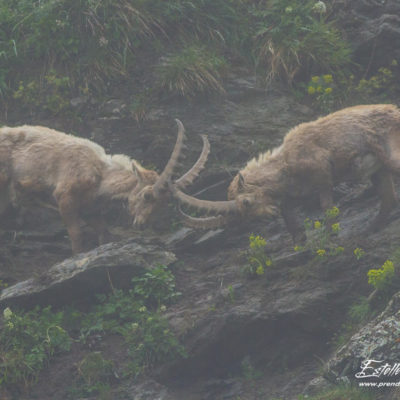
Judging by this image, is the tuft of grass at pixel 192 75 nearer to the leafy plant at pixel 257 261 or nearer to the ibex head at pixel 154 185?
the ibex head at pixel 154 185

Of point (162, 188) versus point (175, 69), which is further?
point (175, 69)

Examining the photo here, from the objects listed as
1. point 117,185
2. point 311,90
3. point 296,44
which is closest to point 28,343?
point 117,185

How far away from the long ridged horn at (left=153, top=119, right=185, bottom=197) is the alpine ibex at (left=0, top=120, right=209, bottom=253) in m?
0.01

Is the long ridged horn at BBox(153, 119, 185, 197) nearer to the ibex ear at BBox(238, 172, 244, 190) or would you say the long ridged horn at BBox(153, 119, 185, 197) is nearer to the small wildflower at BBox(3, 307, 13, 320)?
Answer: the ibex ear at BBox(238, 172, 244, 190)

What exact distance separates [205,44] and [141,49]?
109 cm

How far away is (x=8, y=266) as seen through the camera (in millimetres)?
10398

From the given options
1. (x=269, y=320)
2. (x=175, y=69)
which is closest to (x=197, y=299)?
(x=269, y=320)

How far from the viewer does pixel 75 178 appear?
10438mm

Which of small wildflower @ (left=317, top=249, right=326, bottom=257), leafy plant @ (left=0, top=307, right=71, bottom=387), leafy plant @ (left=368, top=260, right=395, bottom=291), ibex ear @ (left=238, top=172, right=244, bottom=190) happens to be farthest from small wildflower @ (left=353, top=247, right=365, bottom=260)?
leafy plant @ (left=0, top=307, right=71, bottom=387)

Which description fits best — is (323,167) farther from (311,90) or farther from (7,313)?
(7,313)

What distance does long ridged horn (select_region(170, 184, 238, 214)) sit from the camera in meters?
9.80

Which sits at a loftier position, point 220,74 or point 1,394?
point 220,74

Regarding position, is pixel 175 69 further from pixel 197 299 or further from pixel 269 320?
pixel 269 320

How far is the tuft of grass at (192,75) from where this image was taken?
12352mm
